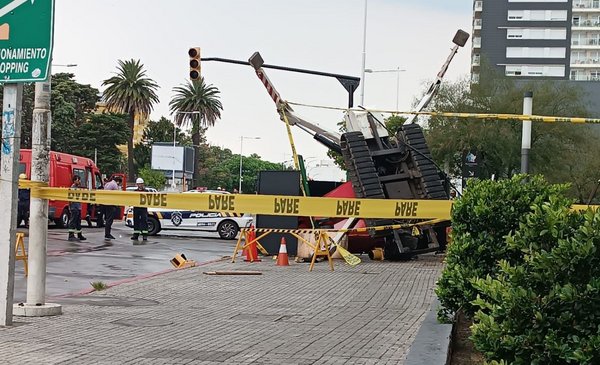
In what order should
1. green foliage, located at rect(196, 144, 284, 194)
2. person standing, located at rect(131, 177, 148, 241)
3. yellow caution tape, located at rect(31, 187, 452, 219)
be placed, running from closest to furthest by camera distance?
yellow caution tape, located at rect(31, 187, 452, 219) → person standing, located at rect(131, 177, 148, 241) → green foliage, located at rect(196, 144, 284, 194)

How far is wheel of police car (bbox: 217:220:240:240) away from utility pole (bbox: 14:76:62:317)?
20453 mm

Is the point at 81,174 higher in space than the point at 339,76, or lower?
lower

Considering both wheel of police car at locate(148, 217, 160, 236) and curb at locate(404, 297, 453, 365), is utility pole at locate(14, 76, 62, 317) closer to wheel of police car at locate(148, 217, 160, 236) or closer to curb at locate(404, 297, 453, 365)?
curb at locate(404, 297, 453, 365)

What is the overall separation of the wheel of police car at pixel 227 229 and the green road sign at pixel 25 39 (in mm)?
21488

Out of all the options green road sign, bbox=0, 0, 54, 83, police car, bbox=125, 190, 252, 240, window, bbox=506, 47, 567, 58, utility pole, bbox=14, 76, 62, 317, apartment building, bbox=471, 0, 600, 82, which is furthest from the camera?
window, bbox=506, 47, 567, 58

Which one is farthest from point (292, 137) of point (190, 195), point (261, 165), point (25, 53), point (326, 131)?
point (261, 165)

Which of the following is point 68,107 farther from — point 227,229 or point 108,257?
point 108,257

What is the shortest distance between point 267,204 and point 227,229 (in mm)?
19154

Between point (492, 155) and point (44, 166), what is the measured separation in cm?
2947

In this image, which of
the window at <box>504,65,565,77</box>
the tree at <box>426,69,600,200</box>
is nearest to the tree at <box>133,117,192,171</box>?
the window at <box>504,65,565,77</box>

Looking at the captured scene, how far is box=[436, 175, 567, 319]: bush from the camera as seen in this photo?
7.94 m

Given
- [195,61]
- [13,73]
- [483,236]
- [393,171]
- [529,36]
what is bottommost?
[483,236]

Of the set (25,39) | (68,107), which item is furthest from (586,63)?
(25,39)

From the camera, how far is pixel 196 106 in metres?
86.4
